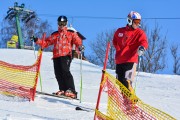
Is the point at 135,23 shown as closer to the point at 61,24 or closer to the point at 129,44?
the point at 129,44

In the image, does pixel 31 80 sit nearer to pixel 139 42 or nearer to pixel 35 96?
pixel 35 96

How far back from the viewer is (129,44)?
677cm

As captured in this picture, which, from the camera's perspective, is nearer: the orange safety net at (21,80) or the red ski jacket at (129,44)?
the red ski jacket at (129,44)

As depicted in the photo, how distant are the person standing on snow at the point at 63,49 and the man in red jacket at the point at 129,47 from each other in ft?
3.97

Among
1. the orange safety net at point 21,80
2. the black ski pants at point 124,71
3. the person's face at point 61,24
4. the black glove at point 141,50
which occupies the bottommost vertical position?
the orange safety net at point 21,80

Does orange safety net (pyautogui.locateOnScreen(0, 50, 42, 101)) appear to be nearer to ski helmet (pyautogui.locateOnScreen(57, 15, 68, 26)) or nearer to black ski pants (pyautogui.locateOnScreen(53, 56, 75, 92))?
black ski pants (pyautogui.locateOnScreen(53, 56, 75, 92))

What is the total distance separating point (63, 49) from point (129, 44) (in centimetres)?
159

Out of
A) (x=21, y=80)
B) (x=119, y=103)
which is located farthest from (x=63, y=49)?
(x=119, y=103)

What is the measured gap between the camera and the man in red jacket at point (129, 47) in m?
6.65

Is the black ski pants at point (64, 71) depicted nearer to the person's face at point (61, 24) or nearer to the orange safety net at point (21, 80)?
the orange safety net at point (21, 80)

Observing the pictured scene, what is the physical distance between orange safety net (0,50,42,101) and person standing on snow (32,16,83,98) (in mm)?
418

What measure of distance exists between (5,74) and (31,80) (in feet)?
4.76

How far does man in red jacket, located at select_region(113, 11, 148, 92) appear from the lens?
665 centimetres

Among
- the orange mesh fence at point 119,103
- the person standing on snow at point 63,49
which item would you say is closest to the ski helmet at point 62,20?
the person standing on snow at point 63,49
